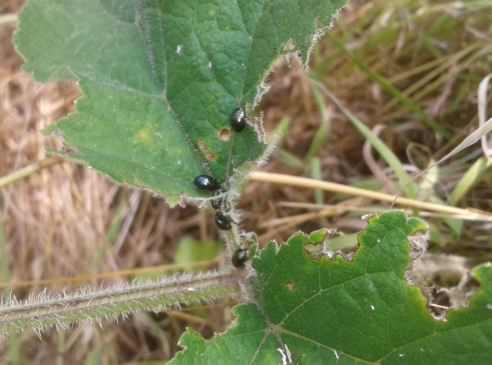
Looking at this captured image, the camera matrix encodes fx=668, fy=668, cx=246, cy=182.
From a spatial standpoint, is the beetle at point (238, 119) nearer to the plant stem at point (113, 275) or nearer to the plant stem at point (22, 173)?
the plant stem at point (113, 275)

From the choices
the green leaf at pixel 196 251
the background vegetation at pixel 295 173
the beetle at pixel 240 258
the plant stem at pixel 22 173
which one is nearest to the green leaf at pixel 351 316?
the beetle at pixel 240 258

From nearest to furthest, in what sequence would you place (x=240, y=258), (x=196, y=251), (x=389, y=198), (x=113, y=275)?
(x=240, y=258) < (x=389, y=198) < (x=113, y=275) < (x=196, y=251)

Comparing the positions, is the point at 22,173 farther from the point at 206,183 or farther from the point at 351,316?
the point at 351,316

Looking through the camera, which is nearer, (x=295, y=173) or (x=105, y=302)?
(x=105, y=302)

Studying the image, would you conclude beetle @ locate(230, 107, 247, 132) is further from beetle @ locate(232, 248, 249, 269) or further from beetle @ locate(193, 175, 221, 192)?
beetle @ locate(232, 248, 249, 269)

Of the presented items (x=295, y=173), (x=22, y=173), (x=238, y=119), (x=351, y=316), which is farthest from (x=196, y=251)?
(x=351, y=316)

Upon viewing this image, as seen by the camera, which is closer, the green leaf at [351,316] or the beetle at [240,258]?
the green leaf at [351,316]
